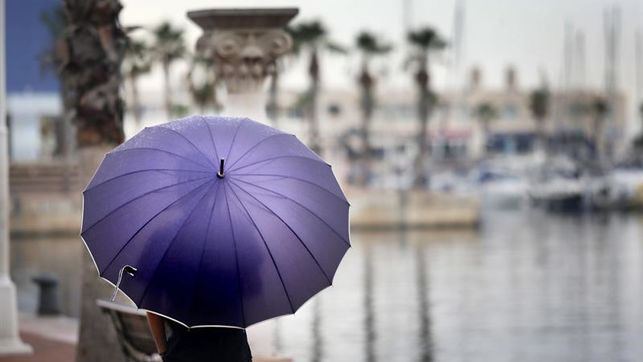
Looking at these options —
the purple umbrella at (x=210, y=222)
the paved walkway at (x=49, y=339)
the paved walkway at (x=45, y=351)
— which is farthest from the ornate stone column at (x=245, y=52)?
the purple umbrella at (x=210, y=222)

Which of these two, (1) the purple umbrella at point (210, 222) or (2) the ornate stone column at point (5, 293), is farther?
(2) the ornate stone column at point (5, 293)

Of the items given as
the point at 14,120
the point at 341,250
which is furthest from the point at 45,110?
the point at 341,250

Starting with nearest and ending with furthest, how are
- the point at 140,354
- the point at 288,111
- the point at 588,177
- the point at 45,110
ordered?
the point at 140,354
the point at 45,110
the point at 588,177
the point at 288,111

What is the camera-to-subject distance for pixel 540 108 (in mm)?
135625

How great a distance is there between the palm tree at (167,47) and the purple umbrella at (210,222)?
269ft

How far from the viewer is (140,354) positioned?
37.4ft

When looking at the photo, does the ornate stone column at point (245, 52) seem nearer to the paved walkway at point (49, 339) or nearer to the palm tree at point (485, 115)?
the paved walkway at point (49, 339)

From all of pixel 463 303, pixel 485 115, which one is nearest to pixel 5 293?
pixel 463 303

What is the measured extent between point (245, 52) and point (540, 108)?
124 m

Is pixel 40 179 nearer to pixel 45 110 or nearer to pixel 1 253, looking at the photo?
pixel 45 110

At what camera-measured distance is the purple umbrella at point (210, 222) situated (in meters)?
Result: 6.38

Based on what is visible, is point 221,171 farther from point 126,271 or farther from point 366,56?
point 366,56

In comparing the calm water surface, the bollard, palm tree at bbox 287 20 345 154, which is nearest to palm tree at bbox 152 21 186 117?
palm tree at bbox 287 20 345 154

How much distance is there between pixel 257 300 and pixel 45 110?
54.3 m
